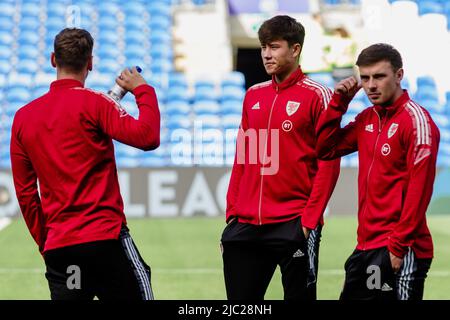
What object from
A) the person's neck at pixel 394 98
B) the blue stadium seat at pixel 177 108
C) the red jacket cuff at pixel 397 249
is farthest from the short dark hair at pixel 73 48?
the blue stadium seat at pixel 177 108

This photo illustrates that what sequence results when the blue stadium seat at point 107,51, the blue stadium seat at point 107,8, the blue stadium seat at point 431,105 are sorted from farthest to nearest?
the blue stadium seat at point 107,8
the blue stadium seat at point 107,51
the blue stadium seat at point 431,105

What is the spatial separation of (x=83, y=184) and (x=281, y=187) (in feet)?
3.46

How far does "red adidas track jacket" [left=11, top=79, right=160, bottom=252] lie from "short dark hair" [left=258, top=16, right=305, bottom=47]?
2.59ft

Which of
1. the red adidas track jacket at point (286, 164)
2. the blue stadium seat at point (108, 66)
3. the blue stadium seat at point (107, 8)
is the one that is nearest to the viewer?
the red adidas track jacket at point (286, 164)

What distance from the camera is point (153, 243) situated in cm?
1041

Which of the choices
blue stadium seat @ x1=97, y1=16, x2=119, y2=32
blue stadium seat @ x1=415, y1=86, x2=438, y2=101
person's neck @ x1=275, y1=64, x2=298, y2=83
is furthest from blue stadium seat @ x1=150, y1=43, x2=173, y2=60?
person's neck @ x1=275, y1=64, x2=298, y2=83

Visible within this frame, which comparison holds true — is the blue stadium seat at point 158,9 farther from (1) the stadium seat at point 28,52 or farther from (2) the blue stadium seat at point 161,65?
(1) the stadium seat at point 28,52

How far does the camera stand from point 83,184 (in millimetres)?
4203

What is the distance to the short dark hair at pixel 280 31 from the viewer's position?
188 inches

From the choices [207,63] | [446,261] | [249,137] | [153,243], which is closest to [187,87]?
[207,63]

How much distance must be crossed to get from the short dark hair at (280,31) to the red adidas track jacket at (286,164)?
25cm

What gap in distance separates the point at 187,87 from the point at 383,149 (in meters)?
12.3

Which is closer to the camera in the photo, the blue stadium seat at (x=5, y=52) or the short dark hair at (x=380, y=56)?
the short dark hair at (x=380, y=56)

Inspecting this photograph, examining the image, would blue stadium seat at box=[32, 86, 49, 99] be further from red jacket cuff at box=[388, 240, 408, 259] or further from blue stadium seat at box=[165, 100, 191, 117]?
red jacket cuff at box=[388, 240, 408, 259]
